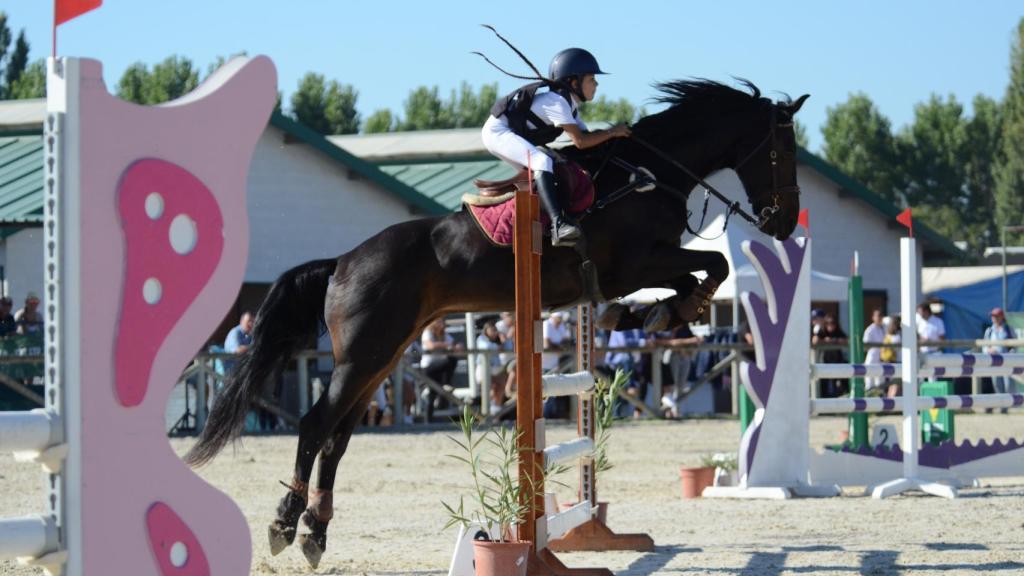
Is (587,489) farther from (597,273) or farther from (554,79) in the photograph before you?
(554,79)

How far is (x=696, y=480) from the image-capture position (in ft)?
29.4

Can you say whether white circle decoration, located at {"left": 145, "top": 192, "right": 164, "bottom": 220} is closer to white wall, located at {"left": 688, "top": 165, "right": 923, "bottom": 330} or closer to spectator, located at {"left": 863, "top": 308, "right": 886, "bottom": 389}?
spectator, located at {"left": 863, "top": 308, "right": 886, "bottom": 389}

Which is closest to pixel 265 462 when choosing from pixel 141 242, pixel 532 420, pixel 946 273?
pixel 532 420

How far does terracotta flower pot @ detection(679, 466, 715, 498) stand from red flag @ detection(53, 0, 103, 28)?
6.72m

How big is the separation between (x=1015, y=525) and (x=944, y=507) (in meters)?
0.92

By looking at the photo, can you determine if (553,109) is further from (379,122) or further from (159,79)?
(379,122)

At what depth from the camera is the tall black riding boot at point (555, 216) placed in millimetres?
5840

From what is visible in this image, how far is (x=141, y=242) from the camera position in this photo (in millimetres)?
2617

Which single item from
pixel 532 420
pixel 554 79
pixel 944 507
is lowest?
pixel 944 507

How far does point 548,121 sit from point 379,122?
76.4m

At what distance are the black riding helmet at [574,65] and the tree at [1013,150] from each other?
175 feet

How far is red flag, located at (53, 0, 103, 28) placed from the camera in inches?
106

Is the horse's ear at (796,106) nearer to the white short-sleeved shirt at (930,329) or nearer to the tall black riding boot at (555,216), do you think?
the tall black riding boot at (555,216)

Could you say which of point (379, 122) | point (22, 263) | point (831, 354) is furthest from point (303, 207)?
point (379, 122)
